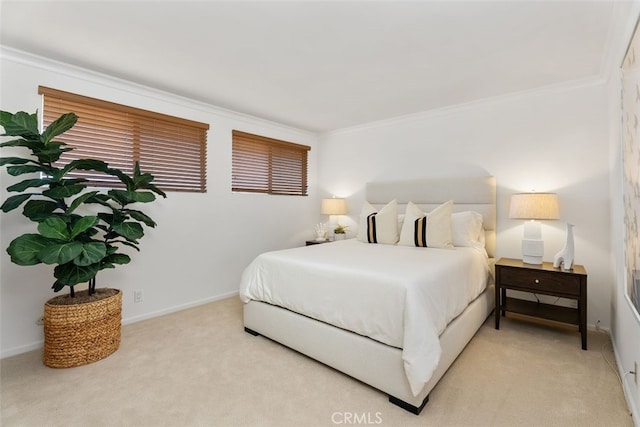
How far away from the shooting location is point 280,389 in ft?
6.19

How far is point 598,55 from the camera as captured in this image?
2.36 meters

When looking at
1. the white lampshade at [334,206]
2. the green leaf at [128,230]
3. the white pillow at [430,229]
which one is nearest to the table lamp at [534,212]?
the white pillow at [430,229]

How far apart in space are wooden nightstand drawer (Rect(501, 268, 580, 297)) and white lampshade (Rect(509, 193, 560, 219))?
1.68 feet

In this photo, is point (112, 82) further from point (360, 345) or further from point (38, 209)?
point (360, 345)

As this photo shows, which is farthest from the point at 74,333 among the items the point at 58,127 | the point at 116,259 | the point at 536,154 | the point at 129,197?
the point at 536,154

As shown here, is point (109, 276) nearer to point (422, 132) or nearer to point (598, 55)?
point (422, 132)

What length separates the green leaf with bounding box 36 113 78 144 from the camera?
210 centimetres

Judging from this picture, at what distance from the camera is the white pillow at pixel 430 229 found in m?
3.01

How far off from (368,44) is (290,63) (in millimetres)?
683

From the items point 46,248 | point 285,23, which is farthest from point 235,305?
point 285,23

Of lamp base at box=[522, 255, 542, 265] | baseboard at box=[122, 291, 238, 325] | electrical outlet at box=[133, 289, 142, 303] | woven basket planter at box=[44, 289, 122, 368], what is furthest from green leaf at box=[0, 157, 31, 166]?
lamp base at box=[522, 255, 542, 265]

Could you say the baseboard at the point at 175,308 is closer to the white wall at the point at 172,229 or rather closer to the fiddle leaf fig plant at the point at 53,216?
the white wall at the point at 172,229

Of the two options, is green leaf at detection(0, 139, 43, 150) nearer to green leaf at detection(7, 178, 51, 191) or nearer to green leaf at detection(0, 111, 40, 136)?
green leaf at detection(0, 111, 40, 136)

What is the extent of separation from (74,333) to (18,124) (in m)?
1.52
